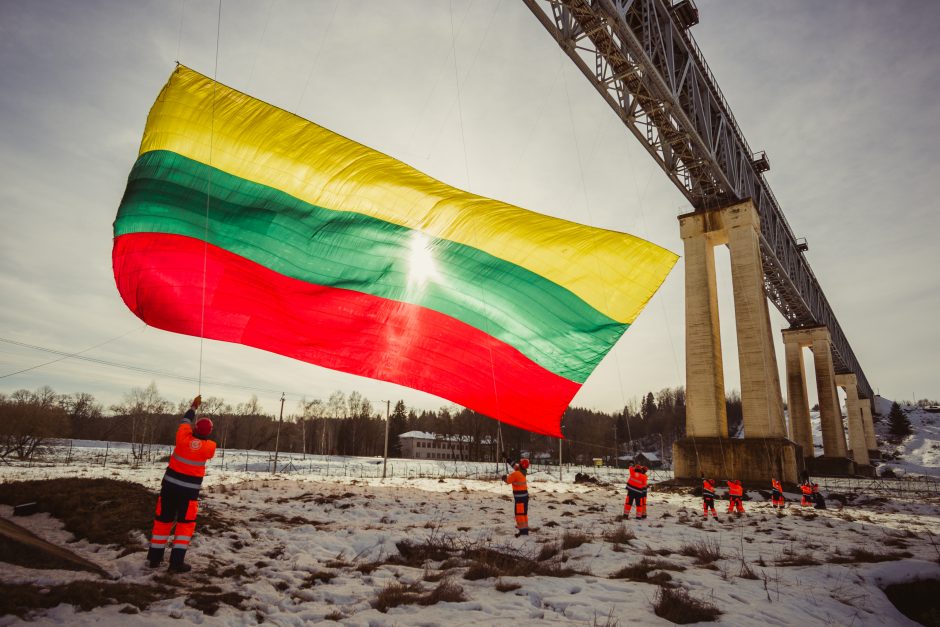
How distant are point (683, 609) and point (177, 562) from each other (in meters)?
5.27

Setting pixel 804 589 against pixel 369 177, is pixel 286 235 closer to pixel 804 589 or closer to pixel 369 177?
pixel 369 177

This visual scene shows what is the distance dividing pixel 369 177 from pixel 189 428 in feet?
13.2

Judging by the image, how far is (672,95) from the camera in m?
19.8

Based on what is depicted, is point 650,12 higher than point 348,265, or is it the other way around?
point 650,12

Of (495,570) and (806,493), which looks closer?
(495,570)

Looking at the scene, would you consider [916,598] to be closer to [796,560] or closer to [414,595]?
[796,560]

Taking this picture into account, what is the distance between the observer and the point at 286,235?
23.0ft

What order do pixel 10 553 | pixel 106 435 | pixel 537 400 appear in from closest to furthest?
pixel 10 553 < pixel 537 400 < pixel 106 435

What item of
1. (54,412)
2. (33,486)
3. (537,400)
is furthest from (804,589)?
(54,412)

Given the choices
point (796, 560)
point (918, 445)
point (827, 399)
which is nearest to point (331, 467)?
point (796, 560)

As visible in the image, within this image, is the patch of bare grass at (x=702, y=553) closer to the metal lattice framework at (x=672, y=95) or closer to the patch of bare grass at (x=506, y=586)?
the patch of bare grass at (x=506, y=586)

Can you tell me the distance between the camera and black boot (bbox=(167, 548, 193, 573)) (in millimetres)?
5371

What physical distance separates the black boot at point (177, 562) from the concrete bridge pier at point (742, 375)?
70.9 ft

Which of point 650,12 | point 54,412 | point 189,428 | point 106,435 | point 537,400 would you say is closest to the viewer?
point 189,428
